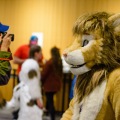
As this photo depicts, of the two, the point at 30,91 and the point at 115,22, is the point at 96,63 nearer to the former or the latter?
the point at 115,22

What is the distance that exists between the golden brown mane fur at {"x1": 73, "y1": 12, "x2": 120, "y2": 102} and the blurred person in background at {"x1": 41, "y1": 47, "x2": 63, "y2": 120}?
3.09 metres

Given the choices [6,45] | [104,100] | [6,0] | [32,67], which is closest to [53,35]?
[6,0]

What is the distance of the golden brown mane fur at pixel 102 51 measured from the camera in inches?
63.7

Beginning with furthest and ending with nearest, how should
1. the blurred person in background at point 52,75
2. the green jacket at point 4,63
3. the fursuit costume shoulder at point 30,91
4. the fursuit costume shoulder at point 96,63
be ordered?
the blurred person in background at point 52,75, the fursuit costume shoulder at point 30,91, the green jacket at point 4,63, the fursuit costume shoulder at point 96,63

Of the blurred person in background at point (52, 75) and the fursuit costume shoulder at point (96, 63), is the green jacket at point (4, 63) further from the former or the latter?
the blurred person in background at point (52, 75)

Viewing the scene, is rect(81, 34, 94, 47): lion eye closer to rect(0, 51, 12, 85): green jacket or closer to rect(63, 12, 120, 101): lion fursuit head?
rect(63, 12, 120, 101): lion fursuit head

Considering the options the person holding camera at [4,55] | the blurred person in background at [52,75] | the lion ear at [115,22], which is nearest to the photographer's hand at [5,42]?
the person holding camera at [4,55]

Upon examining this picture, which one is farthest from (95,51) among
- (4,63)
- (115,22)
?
(4,63)

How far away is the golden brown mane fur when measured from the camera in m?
1.62

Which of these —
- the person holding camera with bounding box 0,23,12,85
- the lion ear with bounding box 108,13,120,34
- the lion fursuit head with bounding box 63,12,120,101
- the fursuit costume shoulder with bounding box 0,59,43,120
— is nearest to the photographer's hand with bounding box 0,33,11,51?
the person holding camera with bounding box 0,23,12,85

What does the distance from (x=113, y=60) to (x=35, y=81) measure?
221 centimetres

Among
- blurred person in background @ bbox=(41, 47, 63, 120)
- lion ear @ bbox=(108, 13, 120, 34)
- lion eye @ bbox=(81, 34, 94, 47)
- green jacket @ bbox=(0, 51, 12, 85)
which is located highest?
lion ear @ bbox=(108, 13, 120, 34)

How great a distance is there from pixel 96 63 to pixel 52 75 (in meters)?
3.33

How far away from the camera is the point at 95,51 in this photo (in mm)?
1638
